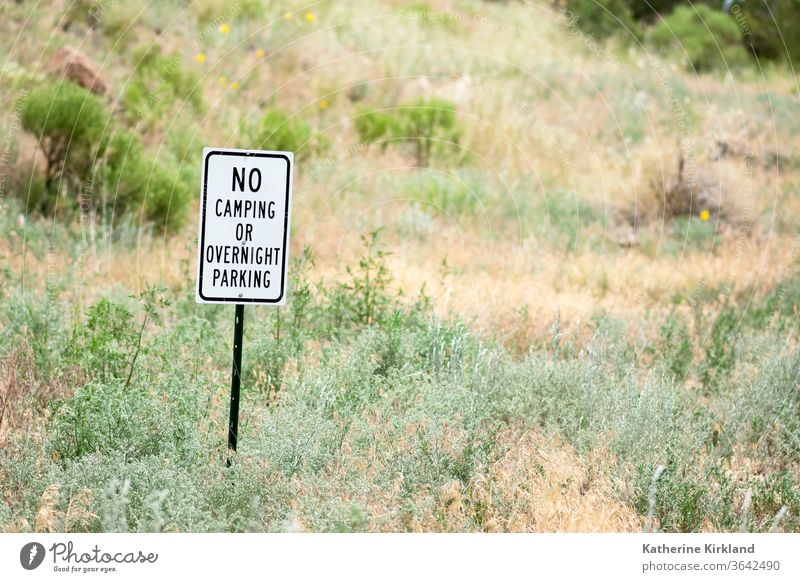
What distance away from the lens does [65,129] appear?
9.72 meters

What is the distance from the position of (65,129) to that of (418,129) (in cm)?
514

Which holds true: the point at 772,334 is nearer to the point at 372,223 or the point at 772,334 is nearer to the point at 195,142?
the point at 372,223

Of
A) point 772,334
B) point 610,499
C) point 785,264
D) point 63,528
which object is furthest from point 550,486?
point 785,264

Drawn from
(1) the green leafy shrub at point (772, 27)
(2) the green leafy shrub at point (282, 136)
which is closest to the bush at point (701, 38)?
(1) the green leafy shrub at point (772, 27)

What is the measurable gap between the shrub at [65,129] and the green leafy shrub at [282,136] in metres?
1.97

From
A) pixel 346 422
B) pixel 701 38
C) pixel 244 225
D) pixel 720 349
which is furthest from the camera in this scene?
pixel 701 38

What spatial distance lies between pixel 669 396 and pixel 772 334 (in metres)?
2.26

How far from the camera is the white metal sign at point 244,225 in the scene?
13.8 ft

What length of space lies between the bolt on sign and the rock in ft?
26.0

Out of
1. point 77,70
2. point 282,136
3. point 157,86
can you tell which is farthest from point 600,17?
point 77,70

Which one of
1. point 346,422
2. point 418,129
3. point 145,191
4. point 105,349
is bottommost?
point 346,422

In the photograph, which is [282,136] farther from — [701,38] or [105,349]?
[701,38]

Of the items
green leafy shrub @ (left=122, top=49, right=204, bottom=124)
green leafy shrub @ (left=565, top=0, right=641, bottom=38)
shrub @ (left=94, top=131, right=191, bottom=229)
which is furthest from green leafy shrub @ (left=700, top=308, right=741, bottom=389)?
green leafy shrub @ (left=565, top=0, right=641, bottom=38)

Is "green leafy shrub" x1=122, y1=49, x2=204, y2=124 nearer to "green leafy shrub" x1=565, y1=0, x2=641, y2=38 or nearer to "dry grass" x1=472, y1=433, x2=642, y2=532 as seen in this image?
"dry grass" x1=472, y1=433, x2=642, y2=532
